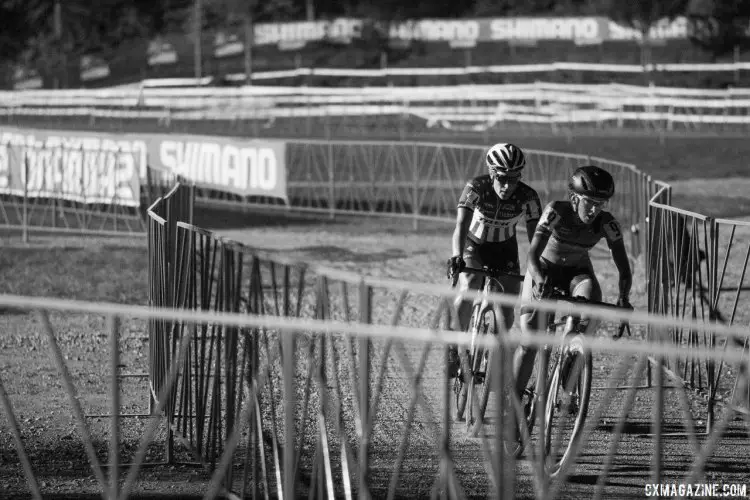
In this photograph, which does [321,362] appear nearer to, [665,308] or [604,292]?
[665,308]

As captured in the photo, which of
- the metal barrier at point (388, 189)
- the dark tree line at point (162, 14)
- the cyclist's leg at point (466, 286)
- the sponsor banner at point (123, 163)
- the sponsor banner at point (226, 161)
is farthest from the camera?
the dark tree line at point (162, 14)

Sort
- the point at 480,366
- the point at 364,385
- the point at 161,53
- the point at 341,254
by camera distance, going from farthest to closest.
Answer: the point at 161,53 → the point at 341,254 → the point at 480,366 → the point at 364,385

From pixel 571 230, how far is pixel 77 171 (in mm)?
13191

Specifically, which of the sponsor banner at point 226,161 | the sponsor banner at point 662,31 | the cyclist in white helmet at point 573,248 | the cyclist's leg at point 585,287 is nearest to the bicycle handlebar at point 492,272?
the cyclist in white helmet at point 573,248

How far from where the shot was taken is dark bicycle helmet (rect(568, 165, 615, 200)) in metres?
7.48

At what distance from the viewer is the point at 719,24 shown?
151ft

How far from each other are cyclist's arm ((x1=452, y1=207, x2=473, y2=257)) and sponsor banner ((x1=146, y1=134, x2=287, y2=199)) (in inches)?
497

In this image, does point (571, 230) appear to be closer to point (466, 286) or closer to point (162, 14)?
point (466, 286)

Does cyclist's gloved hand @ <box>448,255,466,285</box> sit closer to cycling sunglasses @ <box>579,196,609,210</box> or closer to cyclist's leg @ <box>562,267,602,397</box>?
cyclist's leg @ <box>562,267,602,397</box>

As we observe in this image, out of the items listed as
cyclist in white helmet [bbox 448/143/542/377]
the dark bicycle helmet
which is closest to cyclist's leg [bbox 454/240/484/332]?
cyclist in white helmet [bbox 448/143/542/377]

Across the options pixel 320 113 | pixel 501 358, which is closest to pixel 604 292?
pixel 501 358

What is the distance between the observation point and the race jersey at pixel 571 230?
7738 mm

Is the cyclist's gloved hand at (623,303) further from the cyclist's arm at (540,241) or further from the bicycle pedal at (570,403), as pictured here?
the bicycle pedal at (570,403)

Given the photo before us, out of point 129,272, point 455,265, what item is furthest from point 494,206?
point 129,272
